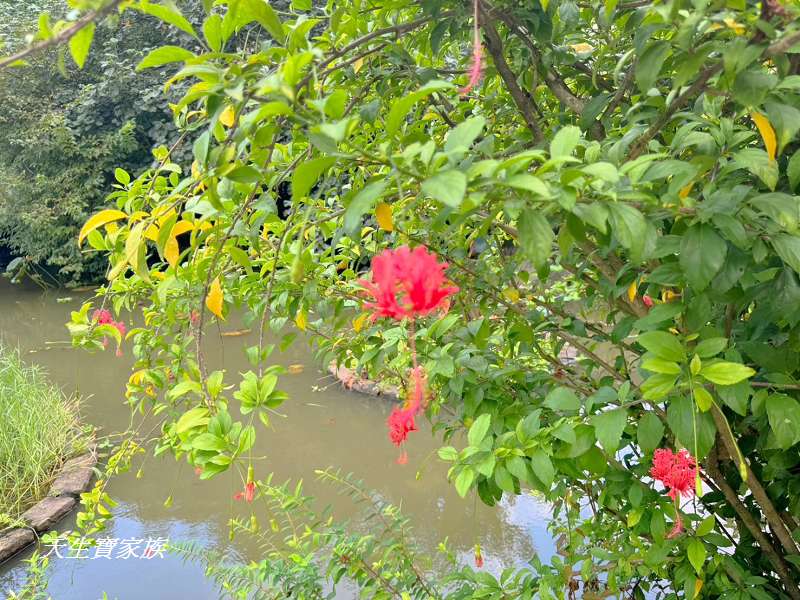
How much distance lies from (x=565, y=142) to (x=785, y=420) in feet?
1.36

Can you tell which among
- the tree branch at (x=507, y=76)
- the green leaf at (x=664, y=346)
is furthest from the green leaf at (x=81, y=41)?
the green leaf at (x=664, y=346)

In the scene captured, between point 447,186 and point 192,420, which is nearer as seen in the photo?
point 447,186

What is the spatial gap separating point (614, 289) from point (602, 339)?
22 centimetres

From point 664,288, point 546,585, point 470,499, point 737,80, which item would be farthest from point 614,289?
point 470,499

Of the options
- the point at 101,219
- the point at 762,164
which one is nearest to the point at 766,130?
the point at 762,164

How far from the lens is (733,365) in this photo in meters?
0.64

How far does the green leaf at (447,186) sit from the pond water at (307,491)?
1.14 m

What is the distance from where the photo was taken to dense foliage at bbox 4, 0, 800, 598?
1.76ft

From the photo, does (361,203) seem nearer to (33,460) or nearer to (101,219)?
(101,219)

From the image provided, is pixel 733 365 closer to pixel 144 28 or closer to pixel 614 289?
pixel 614 289

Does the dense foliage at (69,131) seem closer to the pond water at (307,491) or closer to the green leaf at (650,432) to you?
the pond water at (307,491)

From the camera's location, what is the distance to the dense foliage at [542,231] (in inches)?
21.2

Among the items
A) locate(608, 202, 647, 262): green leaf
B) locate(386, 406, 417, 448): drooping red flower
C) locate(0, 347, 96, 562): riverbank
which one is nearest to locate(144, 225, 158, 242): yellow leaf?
locate(386, 406, 417, 448): drooping red flower

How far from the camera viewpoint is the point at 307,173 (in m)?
0.54
